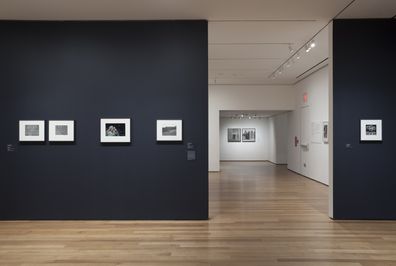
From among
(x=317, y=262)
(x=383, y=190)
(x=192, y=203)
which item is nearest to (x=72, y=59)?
(x=192, y=203)

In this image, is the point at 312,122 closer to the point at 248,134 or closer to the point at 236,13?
the point at 236,13

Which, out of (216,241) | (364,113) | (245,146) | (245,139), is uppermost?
(364,113)

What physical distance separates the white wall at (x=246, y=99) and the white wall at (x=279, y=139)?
3045 millimetres

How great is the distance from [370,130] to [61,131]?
231 inches

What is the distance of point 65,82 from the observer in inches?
226

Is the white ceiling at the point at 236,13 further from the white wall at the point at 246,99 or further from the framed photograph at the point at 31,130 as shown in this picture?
the white wall at the point at 246,99

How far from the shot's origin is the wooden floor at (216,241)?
153 inches

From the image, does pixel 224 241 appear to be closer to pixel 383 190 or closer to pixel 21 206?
pixel 383 190

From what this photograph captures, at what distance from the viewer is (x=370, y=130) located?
568 cm

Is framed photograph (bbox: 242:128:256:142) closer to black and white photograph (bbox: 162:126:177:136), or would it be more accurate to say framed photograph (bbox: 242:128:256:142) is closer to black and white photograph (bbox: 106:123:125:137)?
black and white photograph (bbox: 162:126:177:136)

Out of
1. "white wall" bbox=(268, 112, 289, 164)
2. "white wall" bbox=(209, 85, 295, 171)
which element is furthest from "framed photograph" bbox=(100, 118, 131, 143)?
"white wall" bbox=(268, 112, 289, 164)

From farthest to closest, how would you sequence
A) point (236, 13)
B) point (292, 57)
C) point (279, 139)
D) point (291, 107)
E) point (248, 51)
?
point (279, 139) < point (291, 107) < point (292, 57) < point (248, 51) < point (236, 13)

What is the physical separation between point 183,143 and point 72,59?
2676 mm

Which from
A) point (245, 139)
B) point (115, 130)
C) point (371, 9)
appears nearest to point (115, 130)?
point (115, 130)
